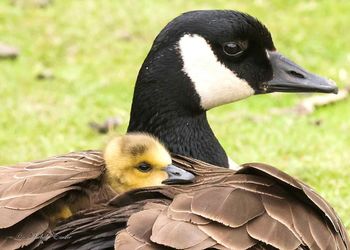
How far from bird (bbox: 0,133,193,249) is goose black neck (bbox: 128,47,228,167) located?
0.49 metres

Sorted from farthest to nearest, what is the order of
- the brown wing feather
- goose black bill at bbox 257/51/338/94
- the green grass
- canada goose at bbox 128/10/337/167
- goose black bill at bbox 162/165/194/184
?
the green grass, goose black bill at bbox 257/51/338/94, canada goose at bbox 128/10/337/167, goose black bill at bbox 162/165/194/184, the brown wing feather

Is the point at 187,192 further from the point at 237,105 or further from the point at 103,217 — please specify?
the point at 237,105

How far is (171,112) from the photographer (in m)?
4.54

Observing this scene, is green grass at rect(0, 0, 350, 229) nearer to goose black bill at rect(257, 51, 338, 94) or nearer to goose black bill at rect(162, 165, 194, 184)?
goose black bill at rect(257, 51, 338, 94)

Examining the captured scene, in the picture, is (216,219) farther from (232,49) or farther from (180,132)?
(232,49)

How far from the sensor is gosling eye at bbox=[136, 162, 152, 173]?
3.87 m

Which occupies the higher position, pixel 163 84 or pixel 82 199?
pixel 163 84

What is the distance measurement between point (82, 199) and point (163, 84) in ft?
3.71

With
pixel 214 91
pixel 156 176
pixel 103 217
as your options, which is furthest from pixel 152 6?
pixel 103 217

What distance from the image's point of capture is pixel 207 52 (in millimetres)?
4566

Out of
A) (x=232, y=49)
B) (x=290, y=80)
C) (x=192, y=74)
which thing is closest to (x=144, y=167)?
(x=192, y=74)

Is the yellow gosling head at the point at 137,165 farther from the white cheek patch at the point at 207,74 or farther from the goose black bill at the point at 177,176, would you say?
the white cheek patch at the point at 207,74

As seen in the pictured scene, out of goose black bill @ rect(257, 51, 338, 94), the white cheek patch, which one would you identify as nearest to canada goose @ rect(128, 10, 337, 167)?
the white cheek patch

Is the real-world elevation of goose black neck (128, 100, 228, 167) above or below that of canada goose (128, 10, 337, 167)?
below
